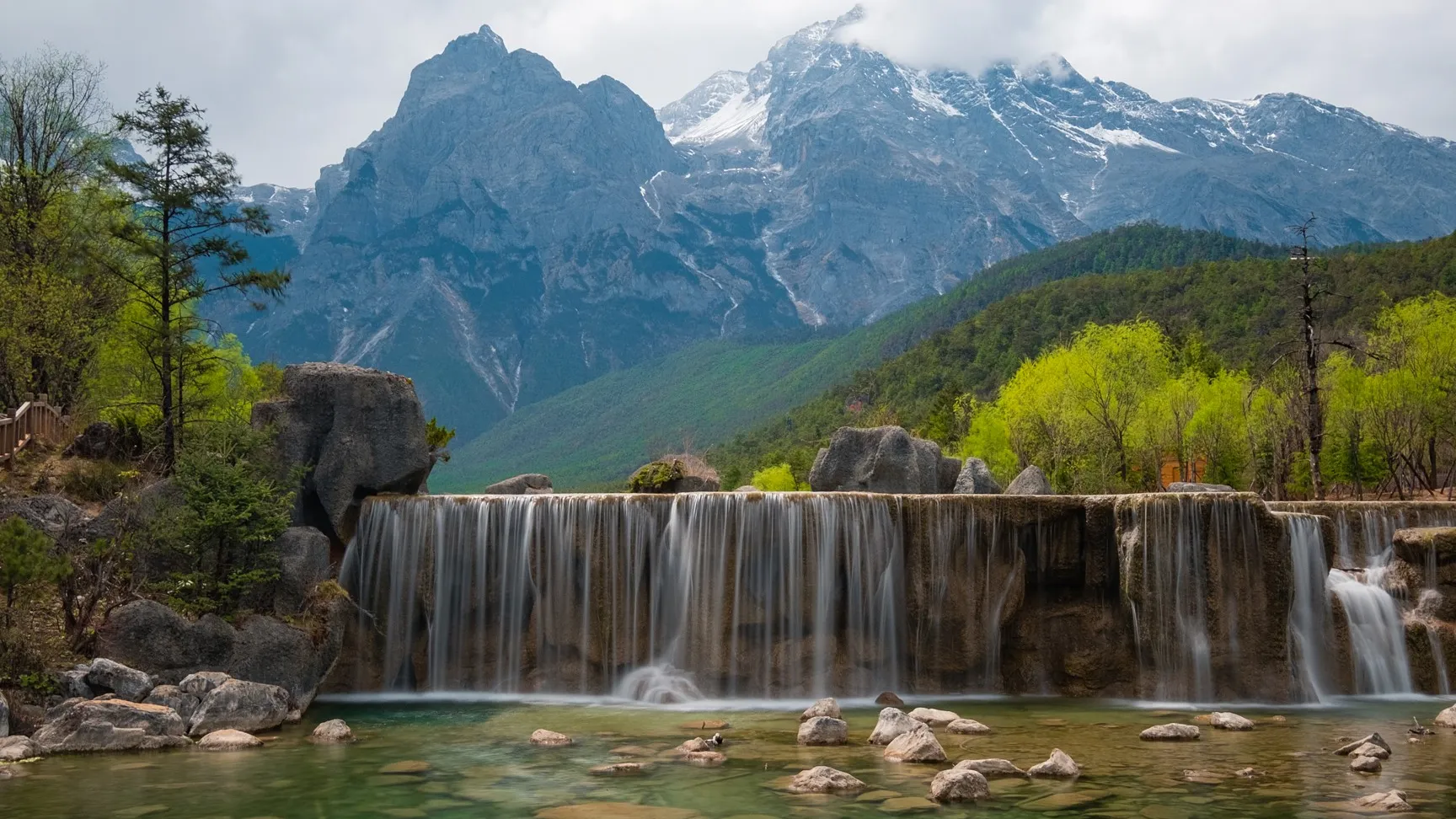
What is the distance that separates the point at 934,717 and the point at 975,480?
17.3 metres

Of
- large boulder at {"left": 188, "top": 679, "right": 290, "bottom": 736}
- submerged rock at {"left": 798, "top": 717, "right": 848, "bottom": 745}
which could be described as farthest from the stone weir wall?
submerged rock at {"left": 798, "top": 717, "right": 848, "bottom": 745}

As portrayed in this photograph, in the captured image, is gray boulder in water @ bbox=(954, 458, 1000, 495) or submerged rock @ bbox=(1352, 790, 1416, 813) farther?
gray boulder in water @ bbox=(954, 458, 1000, 495)

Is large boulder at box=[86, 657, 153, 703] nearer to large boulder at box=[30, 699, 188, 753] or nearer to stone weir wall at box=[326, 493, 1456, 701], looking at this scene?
large boulder at box=[30, 699, 188, 753]

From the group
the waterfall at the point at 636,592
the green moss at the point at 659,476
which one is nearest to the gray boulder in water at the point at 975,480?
the green moss at the point at 659,476

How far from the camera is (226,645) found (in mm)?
22328

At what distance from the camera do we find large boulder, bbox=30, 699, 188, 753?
1842cm

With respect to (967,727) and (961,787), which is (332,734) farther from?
(961,787)

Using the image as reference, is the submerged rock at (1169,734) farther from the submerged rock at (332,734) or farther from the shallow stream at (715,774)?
the submerged rock at (332,734)

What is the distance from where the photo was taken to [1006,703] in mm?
23859

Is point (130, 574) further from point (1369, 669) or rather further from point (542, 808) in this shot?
point (1369, 669)

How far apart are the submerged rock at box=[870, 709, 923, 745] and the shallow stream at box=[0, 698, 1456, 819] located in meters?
0.38

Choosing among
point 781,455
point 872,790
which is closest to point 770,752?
point 872,790

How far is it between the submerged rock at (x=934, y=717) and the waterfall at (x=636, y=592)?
4.58 metres

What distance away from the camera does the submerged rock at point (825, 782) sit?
1549cm
